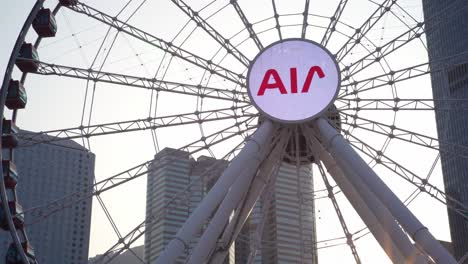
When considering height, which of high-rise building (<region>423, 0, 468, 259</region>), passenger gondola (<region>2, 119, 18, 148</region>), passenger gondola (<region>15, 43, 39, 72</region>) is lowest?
passenger gondola (<region>2, 119, 18, 148</region>)

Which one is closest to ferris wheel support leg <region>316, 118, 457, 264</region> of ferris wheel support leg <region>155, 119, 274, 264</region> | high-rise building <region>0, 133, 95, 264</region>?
ferris wheel support leg <region>155, 119, 274, 264</region>

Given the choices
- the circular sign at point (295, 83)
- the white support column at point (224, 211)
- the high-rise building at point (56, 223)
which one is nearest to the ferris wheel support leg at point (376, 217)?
the circular sign at point (295, 83)

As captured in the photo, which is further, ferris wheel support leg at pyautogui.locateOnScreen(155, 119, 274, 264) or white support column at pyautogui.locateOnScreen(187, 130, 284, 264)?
white support column at pyautogui.locateOnScreen(187, 130, 284, 264)

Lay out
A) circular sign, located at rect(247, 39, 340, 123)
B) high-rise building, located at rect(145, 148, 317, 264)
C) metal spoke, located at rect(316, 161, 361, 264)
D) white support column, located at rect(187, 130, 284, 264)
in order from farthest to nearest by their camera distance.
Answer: metal spoke, located at rect(316, 161, 361, 264), high-rise building, located at rect(145, 148, 317, 264), circular sign, located at rect(247, 39, 340, 123), white support column, located at rect(187, 130, 284, 264)

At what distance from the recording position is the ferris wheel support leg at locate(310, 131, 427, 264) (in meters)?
25.2

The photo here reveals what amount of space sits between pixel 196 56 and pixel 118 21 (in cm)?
374

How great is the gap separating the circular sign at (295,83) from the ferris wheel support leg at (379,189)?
937 millimetres

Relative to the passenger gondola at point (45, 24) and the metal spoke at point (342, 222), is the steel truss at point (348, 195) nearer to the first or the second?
the metal spoke at point (342, 222)

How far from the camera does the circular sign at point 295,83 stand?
28531mm

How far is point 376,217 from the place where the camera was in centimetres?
2688

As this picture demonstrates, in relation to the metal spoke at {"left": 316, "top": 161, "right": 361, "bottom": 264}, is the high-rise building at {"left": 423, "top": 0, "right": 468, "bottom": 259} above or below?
above

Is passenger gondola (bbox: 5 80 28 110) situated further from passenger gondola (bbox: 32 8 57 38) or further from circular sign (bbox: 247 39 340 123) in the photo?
circular sign (bbox: 247 39 340 123)

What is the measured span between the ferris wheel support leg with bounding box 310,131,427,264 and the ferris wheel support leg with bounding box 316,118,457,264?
69 cm

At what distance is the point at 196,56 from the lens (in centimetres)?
3123
